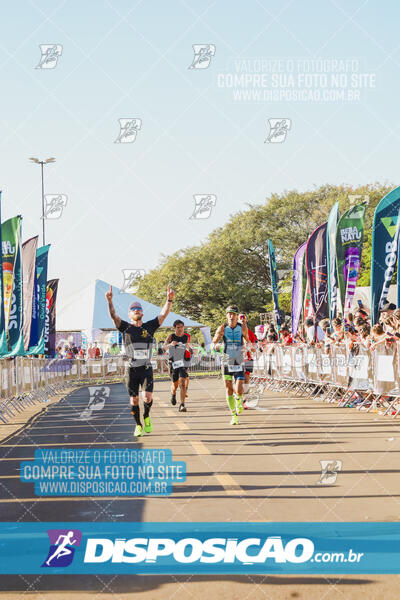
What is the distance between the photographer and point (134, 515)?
7.08 meters

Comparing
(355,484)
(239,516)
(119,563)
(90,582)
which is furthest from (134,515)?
(355,484)

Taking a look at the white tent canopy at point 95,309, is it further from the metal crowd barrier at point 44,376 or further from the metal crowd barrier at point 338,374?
the metal crowd barrier at point 338,374

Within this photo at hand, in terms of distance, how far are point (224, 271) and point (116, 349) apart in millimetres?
23645

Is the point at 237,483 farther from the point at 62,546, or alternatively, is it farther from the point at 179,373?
the point at 179,373

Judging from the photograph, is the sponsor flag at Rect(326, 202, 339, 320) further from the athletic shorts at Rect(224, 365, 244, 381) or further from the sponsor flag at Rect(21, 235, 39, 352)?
the sponsor flag at Rect(21, 235, 39, 352)

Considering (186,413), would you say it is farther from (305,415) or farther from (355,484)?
(355,484)

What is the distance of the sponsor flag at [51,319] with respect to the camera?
27.4 metres

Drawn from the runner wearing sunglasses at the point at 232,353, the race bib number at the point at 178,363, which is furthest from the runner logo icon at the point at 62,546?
the race bib number at the point at 178,363

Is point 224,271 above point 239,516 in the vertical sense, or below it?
above

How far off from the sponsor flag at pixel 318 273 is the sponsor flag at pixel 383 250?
5606mm

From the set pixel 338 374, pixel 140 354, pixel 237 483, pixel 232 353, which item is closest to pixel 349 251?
pixel 338 374

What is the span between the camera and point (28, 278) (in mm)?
23469

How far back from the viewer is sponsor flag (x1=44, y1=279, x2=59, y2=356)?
27.4 m

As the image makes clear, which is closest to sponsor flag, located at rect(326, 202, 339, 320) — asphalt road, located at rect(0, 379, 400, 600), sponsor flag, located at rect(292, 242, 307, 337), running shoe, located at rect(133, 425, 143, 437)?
sponsor flag, located at rect(292, 242, 307, 337)
